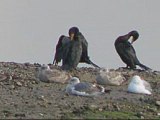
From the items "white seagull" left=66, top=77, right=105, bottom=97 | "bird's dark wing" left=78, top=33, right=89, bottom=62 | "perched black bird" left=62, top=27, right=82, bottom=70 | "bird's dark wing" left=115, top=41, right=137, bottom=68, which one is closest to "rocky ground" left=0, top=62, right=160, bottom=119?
"white seagull" left=66, top=77, right=105, bottom=97

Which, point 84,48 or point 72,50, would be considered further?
point 84,48

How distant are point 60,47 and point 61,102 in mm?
9969

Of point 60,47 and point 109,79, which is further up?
point 60,47

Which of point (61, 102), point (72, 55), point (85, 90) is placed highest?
point (72, 55)

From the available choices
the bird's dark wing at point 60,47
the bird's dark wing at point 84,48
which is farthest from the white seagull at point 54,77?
the bird's dark wing at point 84,48

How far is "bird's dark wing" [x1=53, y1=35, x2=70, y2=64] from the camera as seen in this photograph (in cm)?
2294

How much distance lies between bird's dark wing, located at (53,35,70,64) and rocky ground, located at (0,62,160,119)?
15.7 ft

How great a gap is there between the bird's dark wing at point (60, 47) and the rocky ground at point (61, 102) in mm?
4796

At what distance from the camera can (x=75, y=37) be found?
22.7m

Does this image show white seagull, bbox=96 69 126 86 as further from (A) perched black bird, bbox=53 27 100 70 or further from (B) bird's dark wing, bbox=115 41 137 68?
(B) bird's dark wing, bbox=115 41 137 68

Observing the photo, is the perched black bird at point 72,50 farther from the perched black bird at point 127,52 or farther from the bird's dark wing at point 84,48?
the perched black bird at point 127,52

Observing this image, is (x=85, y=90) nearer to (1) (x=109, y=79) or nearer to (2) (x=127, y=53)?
(1) (x=109, y=79)

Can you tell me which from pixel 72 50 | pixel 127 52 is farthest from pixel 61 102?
pixel 127 52

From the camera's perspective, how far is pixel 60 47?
24016 mm
